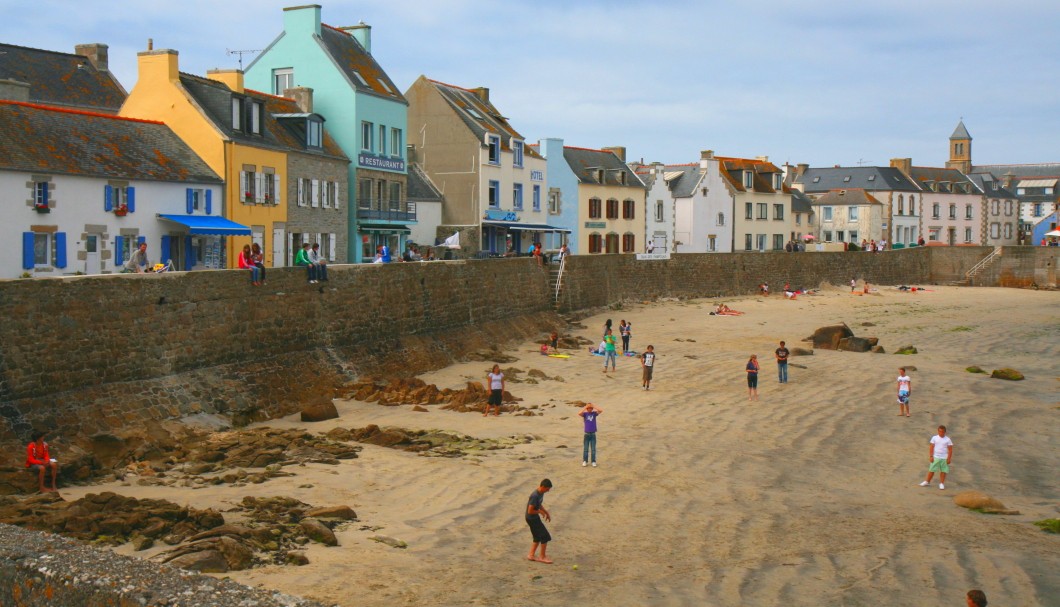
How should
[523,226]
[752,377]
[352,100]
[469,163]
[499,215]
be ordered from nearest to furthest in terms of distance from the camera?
[752,377], [352,100], [469,163], [499,215], [523,226]

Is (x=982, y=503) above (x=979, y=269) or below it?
below

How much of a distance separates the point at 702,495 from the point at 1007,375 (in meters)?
17.3

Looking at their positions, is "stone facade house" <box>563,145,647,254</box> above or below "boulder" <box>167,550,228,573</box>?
above

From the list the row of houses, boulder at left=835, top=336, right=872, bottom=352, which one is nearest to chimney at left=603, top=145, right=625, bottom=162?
the row of houses

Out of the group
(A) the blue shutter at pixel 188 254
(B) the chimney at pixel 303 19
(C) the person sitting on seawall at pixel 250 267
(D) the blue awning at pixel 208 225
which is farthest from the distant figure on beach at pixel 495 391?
(B) the chimney at pixel 303 19

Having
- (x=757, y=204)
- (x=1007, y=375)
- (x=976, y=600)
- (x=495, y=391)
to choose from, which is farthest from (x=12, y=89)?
(x=757, y=204)

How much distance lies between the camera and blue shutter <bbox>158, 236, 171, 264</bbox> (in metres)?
29.6

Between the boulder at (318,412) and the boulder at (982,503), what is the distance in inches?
497

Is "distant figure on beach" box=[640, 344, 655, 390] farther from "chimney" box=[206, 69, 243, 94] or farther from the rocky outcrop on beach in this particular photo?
"chimney" box=[206, 69, 243, 94]

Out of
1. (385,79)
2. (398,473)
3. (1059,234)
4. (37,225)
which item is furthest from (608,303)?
(1059,234)

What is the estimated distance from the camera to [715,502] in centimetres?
1627

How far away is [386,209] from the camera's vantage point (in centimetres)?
4212

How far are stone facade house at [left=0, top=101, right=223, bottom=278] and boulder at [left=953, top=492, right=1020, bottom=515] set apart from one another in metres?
22.0

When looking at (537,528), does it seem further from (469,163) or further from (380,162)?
(469,163)
